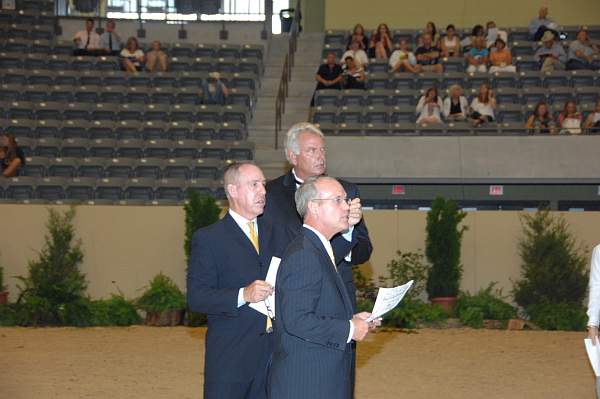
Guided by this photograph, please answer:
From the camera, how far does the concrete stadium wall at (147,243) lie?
553 inches

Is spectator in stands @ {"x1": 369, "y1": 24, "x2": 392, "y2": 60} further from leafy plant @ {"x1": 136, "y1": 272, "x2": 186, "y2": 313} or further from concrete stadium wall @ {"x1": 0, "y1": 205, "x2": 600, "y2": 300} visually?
leafy plant @ {"x1": 136, "y1": 272, "x2": 186, "y2": 313}

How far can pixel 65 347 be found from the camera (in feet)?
37.0

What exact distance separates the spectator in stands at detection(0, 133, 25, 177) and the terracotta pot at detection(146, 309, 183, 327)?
14.0 ft

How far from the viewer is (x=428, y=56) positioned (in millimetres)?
18766

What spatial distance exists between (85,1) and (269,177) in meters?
8.98

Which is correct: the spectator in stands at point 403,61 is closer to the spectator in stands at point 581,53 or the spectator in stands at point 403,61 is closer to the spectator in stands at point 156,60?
the spectator in stands at point 581,53

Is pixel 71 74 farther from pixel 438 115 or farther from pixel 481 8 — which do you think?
A: pixel 481 8

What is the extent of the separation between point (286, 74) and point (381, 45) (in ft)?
6.27

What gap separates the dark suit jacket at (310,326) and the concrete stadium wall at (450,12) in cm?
1885

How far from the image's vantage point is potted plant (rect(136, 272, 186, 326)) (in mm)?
13156

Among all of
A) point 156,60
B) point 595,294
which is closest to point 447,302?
point 595,294

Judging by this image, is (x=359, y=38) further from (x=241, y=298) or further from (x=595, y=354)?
(x=241, y=298)

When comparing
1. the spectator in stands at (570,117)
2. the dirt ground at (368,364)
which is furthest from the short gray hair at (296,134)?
the spectator in stands at (570,117)

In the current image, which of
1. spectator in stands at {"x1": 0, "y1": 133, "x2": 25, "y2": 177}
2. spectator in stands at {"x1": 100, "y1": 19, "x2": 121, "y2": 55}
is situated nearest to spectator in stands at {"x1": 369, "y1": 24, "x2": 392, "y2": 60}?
spectator in stands at {"x1": 100, "y1": 19, "x2": 121, "y2": 55}
